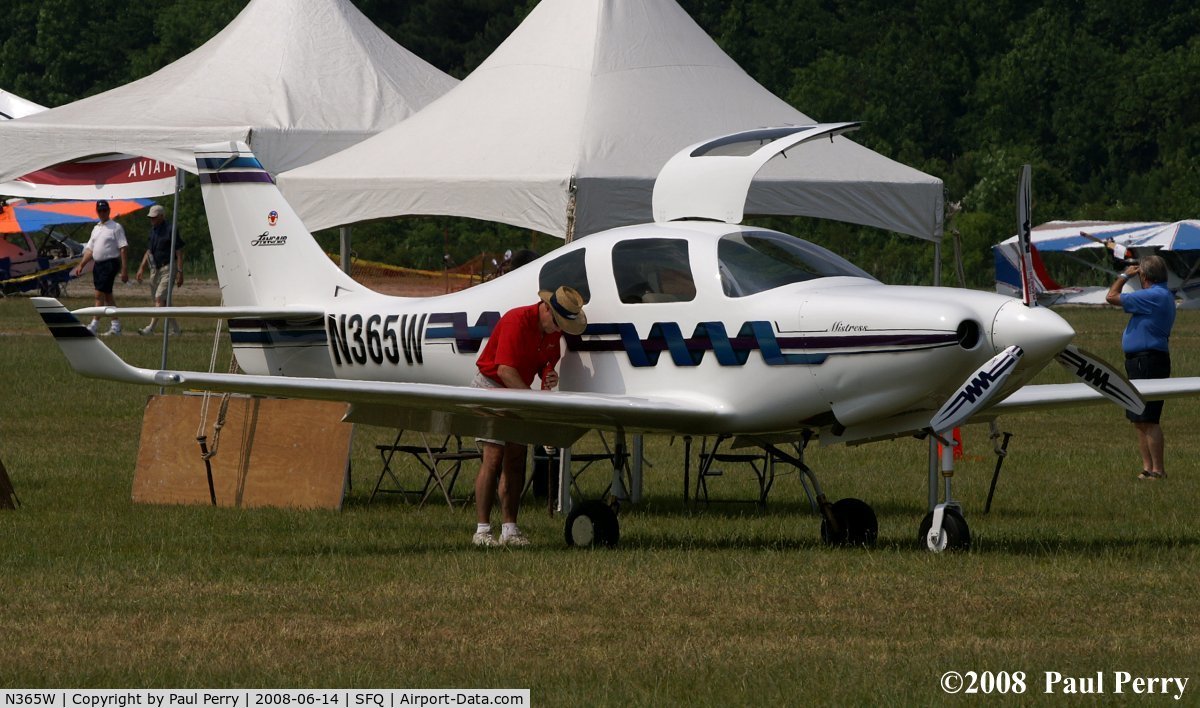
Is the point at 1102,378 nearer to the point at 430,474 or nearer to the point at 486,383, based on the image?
the point at 486,383

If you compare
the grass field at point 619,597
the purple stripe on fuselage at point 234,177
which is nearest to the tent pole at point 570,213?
the grass field at point 619,597

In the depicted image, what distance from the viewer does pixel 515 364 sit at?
1056 cm

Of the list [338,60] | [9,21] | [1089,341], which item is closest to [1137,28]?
[1089,341]

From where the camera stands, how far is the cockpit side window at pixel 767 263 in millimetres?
10312

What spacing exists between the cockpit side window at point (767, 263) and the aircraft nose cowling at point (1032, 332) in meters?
1.11

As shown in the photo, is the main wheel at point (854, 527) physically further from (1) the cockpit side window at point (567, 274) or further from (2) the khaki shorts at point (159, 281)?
(2) the khaki shorts at point (159, 281)

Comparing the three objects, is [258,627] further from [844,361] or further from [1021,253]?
[1021,253]

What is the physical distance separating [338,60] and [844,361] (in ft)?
31.0

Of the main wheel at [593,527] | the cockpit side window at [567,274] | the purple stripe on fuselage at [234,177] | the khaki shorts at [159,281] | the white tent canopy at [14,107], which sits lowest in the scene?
the main wheel at [593,527]

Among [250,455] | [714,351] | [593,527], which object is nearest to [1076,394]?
[714,351]

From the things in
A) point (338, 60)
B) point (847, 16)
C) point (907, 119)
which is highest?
point (847, 16)

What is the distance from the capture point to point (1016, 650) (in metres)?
7.32

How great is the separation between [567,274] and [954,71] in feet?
198
